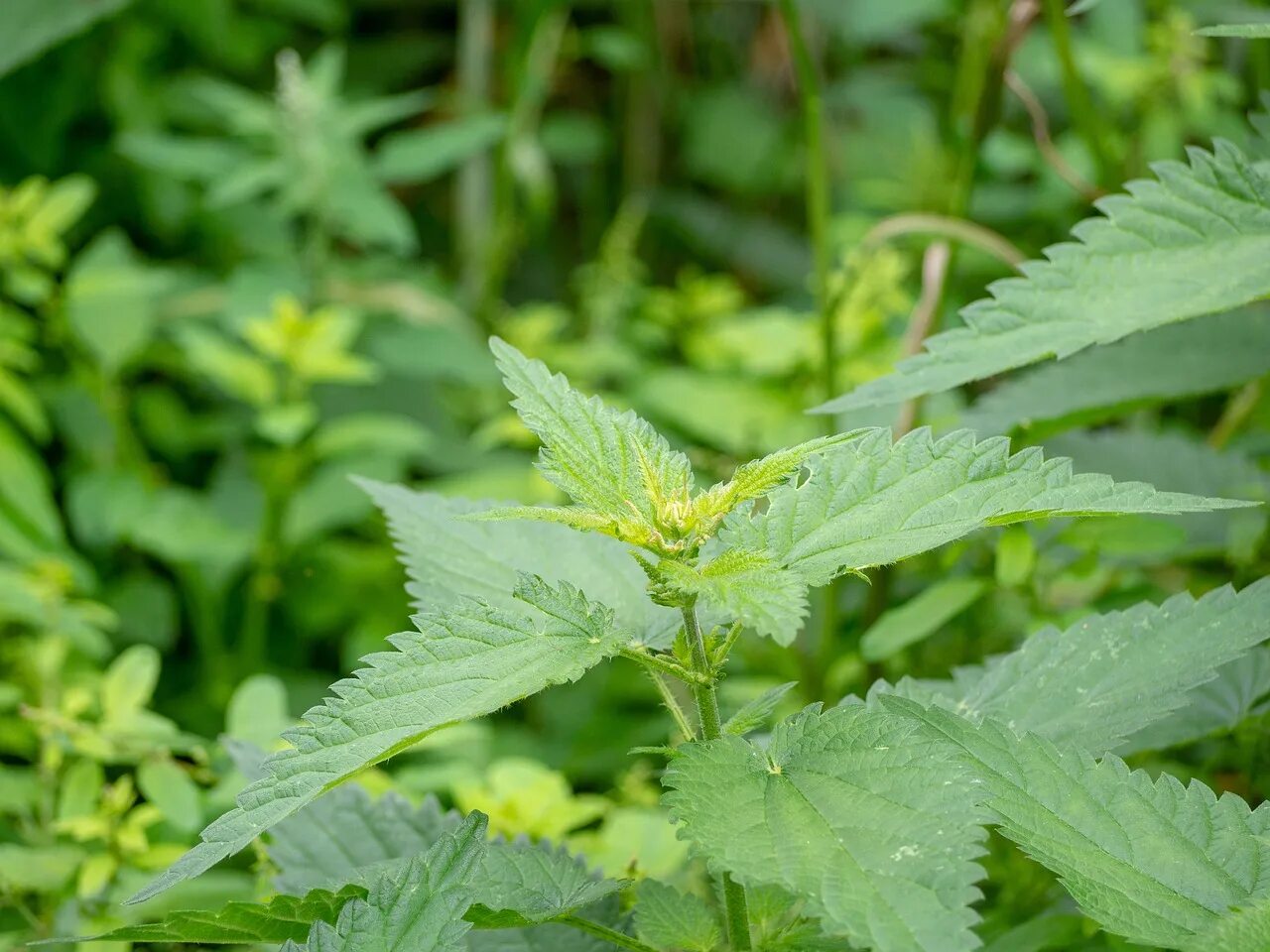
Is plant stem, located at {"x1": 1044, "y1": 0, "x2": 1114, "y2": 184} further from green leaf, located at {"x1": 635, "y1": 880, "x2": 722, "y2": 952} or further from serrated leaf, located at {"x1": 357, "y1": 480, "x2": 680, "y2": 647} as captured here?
green leaf, located at {"x1": 635, "y1": 880, "x2": 722, "y2": 952}

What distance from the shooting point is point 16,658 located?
1.31 meters

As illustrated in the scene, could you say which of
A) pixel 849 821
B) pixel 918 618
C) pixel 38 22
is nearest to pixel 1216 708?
pixel 918 618

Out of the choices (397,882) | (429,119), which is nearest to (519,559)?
(397,882)

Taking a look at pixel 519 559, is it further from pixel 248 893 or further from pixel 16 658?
pixel 16 658

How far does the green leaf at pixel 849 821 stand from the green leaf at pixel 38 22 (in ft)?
4.95

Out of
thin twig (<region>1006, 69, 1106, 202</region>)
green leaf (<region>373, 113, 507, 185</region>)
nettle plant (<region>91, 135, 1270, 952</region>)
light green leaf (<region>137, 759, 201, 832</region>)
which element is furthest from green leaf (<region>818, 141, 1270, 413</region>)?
green leaf (<region>373, 113, 507, 185</region>)

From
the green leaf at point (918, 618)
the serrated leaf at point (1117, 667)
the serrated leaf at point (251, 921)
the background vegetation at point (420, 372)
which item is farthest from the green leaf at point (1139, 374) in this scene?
the serrated leaf at point (251, 921)

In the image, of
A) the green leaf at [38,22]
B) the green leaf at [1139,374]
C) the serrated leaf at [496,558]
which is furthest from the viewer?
the green leaf at [38,22]

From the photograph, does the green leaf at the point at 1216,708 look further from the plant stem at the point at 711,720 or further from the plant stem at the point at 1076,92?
the plant stem at the point at 1076,92

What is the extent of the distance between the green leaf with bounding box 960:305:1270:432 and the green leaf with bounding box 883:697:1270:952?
39 centimetres

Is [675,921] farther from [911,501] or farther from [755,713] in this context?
[911,501]

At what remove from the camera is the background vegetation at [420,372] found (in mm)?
1096

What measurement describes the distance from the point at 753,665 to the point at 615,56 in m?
1.57

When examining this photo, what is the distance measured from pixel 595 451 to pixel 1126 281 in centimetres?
39
